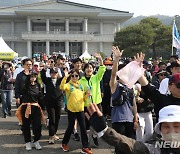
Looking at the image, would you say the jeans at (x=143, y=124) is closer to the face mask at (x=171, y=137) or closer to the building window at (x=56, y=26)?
the face mask at (x=171, y=137)

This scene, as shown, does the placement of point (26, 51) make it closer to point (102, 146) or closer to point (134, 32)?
point (134, 32)

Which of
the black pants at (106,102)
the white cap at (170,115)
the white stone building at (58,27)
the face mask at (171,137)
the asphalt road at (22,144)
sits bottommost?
the asphalt road at (22,144)

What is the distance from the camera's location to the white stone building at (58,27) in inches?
2168

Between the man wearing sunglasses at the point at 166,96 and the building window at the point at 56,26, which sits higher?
the building window at the point at 56,26

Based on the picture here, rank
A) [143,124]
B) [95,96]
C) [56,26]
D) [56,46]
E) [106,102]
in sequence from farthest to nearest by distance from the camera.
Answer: [56,26] < [56,46] < [106,102] < [95,96] < [143,124]

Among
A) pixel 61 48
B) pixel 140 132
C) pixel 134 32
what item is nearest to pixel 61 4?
pixel 61 48

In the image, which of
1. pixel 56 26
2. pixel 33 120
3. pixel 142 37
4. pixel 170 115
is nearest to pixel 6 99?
pixel 33 120

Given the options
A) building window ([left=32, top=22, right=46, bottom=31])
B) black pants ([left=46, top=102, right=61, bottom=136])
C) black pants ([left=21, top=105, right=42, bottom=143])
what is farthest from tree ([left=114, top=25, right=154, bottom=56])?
black pants ([left=21, top=105, right=42, bottom=143])

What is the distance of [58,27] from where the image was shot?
59.7 meters

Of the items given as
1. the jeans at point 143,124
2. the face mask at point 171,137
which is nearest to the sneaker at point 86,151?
the jeans at point 143,124

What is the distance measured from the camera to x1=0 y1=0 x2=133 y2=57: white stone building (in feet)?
181

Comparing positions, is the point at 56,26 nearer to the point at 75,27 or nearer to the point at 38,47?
the point at 75,27

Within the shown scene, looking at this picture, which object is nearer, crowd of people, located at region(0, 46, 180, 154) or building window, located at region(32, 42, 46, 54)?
crowd of people, located at region(0, 46, 180, 154)

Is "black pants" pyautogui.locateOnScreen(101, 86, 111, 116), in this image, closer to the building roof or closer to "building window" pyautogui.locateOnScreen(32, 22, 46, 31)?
the building roof
